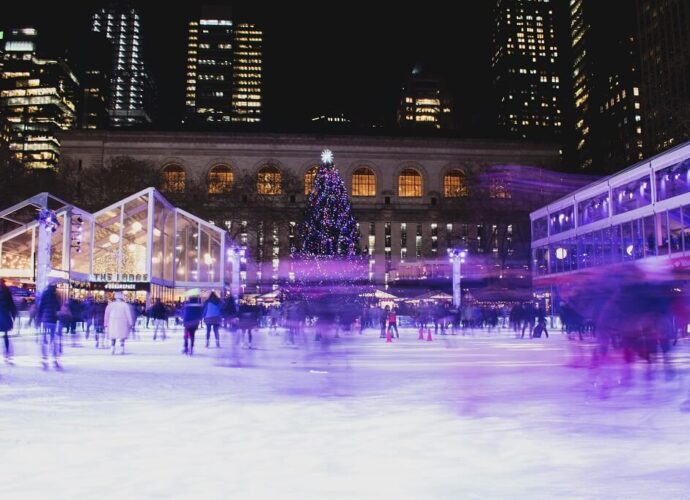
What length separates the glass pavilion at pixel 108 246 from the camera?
32.2 m

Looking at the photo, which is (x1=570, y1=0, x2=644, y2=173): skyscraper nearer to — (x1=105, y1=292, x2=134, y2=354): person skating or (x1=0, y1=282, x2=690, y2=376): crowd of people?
(x1=0, y1=282, x2=690, y2=376): crowd of people

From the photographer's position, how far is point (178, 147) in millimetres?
77688

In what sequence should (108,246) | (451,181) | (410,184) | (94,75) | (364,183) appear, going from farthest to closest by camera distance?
(94,75)
(410,184)
(451,181)
(364,183)
(108,246)

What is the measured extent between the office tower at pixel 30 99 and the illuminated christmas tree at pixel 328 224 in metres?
122

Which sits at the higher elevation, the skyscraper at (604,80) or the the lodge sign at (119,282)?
the skyscraper at (604,80)

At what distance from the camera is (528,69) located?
185500 millimetres

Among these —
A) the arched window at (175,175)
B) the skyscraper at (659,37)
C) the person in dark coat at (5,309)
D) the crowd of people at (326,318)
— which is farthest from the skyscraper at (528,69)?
the person in dark coat at (5,309)

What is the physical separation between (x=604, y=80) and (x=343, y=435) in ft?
458

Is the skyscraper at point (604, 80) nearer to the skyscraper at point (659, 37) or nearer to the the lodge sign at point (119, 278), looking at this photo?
the skyscraper at point (659, 37)

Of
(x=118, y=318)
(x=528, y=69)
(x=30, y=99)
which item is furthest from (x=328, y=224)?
(x=528, y=69)

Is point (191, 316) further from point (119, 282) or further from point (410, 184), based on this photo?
point (410, 184)

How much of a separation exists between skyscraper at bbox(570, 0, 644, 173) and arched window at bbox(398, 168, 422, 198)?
1287 inches

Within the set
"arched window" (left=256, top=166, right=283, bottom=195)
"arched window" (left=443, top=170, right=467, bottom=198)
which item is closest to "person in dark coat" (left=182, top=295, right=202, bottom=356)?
"arched window" (left=256, top=166, right=283, bottom=195)

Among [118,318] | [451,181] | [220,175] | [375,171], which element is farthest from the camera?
[451,181]
